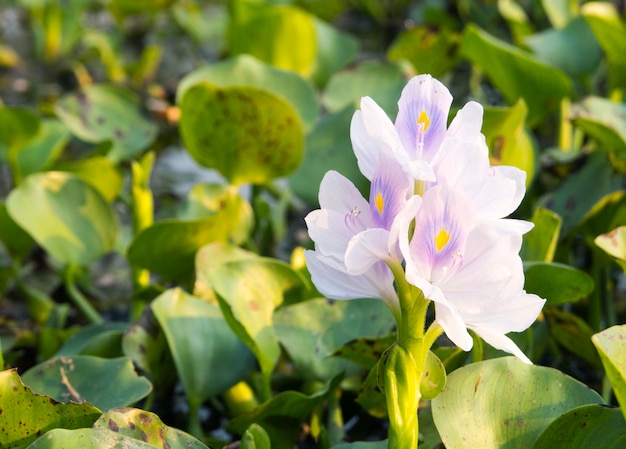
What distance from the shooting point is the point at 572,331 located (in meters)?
1.33

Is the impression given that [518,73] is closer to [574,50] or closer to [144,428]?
[574,50]

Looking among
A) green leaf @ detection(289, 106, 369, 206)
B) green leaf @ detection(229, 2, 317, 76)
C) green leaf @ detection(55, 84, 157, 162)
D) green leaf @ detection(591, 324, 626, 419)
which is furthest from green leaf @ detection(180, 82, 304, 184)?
green leaf @ detection(591, 324, 626, 419)

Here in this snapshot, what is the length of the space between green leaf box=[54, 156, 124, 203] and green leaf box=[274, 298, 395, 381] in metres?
0.72

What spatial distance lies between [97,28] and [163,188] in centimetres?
177

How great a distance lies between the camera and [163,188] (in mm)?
2439

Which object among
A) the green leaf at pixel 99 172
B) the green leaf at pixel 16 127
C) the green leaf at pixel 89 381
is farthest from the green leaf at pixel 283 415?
the green leaf at pixel 16 127

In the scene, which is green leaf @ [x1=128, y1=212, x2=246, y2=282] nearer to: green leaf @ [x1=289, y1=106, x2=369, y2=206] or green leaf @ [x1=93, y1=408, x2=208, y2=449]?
green leaf @ [x1=289, y1=106, x2=369, y2=206]

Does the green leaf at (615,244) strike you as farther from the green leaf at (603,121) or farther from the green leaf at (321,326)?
the green leaf at (603,121)

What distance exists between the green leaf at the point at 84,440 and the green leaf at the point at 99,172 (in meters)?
1.04

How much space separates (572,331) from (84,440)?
778 millimetres

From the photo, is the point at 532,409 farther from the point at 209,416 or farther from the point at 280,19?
the point at 280,19

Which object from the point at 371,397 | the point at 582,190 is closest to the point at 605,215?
the point at 582,190

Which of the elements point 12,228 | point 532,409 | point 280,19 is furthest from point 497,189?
point 280,19

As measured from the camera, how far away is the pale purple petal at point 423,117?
2.51ft
